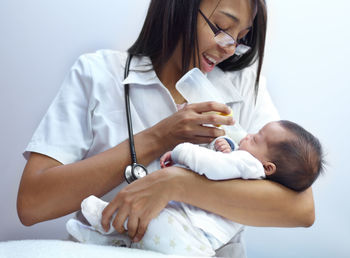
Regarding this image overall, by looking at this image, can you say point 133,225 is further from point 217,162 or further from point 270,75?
point 270,75

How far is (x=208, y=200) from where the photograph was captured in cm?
126

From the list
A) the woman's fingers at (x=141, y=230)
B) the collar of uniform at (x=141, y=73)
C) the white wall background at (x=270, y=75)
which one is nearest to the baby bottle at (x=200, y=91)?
the collar of uniform at (x=141, y=73)

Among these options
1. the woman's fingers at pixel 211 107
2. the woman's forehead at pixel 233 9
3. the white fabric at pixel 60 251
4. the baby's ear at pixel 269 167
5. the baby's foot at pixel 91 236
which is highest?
the woman's forehead at pixel 233 9

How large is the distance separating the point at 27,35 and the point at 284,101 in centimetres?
126

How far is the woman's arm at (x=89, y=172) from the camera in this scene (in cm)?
141

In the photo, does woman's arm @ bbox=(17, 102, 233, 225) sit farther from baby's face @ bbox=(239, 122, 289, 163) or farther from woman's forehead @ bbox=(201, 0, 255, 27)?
woman's forehead @ bbox=(201, 0, 255, 27)

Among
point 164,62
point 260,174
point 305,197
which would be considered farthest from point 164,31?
point 305,197

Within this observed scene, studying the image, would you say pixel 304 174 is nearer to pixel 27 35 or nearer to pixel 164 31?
pixel 164 31

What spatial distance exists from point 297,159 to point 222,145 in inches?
9.5

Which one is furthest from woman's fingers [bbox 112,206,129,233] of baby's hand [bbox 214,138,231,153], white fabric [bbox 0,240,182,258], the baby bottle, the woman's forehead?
the woman's forehead

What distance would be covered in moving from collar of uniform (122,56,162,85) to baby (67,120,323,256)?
0.40 m

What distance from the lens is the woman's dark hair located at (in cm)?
158

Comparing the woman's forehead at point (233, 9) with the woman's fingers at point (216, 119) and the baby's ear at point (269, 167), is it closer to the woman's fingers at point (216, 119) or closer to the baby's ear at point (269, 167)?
the woman's fingers at point (216, 119)

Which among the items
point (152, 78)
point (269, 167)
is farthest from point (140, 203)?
point (152, 78)
